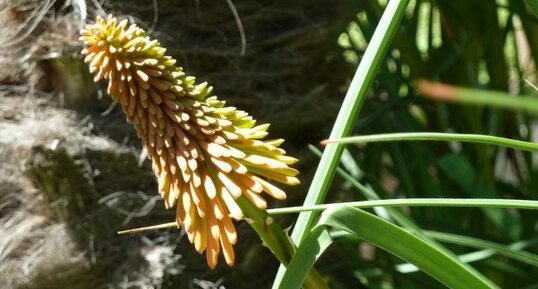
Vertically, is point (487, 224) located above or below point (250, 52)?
below

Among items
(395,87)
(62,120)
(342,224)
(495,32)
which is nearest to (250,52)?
(62,120)

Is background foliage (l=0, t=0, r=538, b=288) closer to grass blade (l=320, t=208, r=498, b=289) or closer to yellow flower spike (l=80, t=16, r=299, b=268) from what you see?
yellow flower spike (l=80, t=16, r=299, b=268)

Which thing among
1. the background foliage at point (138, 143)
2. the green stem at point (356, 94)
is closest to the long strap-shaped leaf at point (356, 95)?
the green stem at point (356, 94)

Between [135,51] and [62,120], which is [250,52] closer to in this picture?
[62,120]

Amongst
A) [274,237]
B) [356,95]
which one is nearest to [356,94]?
[356,95]

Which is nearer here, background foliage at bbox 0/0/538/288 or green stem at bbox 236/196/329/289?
green stem at bbox 236/196/329/289

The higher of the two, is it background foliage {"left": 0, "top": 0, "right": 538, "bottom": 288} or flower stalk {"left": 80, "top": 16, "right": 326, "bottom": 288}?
flower stalk {"left": 80, "top": 16, "right": 326, "bottom": 288}

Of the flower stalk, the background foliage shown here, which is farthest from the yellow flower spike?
the background foliage
